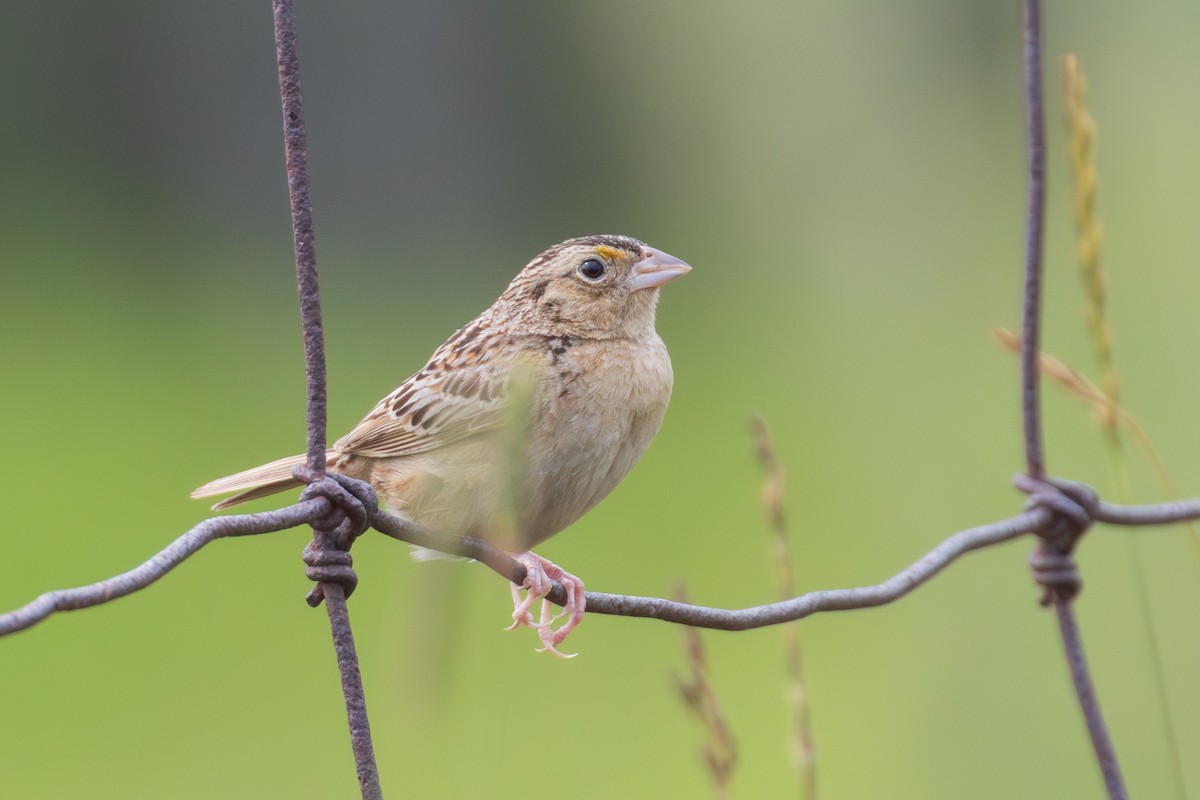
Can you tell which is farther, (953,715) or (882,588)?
(953,715)

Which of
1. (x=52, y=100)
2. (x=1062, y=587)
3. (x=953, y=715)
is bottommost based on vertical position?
(x=953, y=715)

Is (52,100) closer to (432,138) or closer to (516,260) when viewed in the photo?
(432,138)

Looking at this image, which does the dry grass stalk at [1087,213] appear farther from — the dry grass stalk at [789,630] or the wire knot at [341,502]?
the wire knot at [341,502]

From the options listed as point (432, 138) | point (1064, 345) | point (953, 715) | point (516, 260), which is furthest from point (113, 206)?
point (953, 715)

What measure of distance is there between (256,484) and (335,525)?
975mm

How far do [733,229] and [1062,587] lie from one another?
8.50m

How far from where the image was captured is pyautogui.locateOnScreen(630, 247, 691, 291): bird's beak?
253cm

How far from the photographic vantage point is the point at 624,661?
255 inches

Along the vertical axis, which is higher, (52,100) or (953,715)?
(52,100)

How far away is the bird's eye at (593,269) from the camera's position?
2549mm

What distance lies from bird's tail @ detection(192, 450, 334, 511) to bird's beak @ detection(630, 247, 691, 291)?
66cm

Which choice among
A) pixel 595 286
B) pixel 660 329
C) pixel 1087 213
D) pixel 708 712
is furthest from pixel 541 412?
pixel 660 329

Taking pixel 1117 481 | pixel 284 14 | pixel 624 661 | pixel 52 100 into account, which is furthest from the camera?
pixel 52 100

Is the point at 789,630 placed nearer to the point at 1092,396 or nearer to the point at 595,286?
the point at 1092,396
